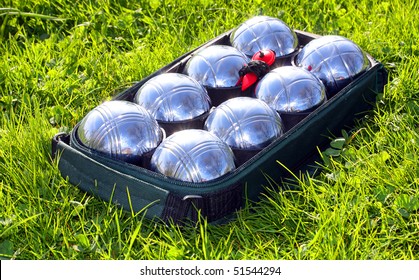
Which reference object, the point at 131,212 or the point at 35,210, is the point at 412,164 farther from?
the point at 35,210

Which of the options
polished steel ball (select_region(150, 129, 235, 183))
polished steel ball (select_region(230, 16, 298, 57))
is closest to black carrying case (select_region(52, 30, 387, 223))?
polished steel ball (select_region(150, 129, 235, 183))

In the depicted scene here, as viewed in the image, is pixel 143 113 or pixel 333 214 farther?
pixel 143 113

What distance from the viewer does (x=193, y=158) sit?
3879 millimetres

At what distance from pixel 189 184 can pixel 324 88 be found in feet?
3.69

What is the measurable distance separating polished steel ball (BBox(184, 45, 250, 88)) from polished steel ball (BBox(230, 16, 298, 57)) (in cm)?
22

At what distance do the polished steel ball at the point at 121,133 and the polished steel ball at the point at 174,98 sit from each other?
0.18 metres

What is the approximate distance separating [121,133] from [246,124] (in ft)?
2.10

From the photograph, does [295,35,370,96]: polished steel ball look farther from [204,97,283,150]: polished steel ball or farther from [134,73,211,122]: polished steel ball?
[134,73,211,122]: polished steel ball

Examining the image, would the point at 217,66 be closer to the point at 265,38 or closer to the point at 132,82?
the point at 265,38

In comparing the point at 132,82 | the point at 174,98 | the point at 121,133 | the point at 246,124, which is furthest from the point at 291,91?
the point at 132,82

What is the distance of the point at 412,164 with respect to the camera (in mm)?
4094

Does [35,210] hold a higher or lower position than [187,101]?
lower

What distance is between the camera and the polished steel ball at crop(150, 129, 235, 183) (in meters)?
3.87

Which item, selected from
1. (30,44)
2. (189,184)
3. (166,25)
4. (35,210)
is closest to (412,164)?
(189,184)
